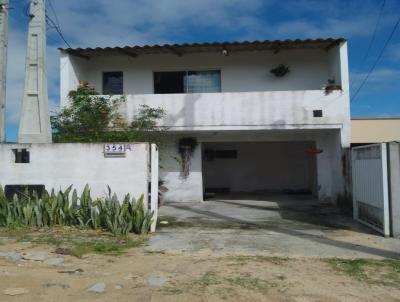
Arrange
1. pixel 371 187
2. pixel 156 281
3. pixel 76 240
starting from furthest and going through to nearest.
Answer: pixel 371 187
pixel 76 240
pixel 156 281

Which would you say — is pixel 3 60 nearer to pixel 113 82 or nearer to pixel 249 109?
pixel 113 82

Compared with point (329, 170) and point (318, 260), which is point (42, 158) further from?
point (329, 170)

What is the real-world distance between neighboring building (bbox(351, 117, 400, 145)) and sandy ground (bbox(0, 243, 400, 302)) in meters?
8.91

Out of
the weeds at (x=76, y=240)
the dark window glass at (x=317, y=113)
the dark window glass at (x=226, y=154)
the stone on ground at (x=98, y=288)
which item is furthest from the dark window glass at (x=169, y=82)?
the stone on ground at (x=98, y=288)

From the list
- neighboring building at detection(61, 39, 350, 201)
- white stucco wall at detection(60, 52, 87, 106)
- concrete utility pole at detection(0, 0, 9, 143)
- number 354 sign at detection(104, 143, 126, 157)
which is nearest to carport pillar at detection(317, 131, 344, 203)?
neighboring building at detection(61, 39, 350, 201)

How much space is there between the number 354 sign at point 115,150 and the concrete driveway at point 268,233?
6.58 ft

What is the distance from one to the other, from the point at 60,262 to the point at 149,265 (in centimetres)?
143

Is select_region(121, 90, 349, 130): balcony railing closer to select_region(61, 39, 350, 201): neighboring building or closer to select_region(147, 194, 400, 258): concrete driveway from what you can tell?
select_region(61, 39, 350, 201): neighboring building

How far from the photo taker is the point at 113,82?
16344mm

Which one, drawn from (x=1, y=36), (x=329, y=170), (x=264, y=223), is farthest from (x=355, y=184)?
(x=1, y=36)

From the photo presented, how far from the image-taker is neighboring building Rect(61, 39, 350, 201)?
551 inches

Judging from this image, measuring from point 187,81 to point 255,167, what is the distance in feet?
22.2

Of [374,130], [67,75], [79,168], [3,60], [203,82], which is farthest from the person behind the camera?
[203,82]

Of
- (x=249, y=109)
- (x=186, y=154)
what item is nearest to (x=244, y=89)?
(x=249, y=109)
